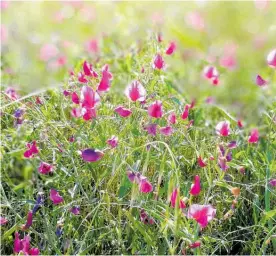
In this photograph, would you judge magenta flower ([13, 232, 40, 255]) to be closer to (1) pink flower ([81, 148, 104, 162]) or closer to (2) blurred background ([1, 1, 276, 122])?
(1) pink flower ([81, 148, 104, 162])

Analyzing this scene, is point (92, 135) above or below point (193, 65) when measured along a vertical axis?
above

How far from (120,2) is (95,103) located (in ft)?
8.69

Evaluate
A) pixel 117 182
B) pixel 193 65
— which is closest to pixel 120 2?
pixel 193 65

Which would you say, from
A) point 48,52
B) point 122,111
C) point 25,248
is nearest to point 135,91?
point 122,111

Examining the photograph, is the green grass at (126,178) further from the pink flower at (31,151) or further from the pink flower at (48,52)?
the pink flower at (48,52)

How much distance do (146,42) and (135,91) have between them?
109cm

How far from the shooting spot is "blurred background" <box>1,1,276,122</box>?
2.58 metres

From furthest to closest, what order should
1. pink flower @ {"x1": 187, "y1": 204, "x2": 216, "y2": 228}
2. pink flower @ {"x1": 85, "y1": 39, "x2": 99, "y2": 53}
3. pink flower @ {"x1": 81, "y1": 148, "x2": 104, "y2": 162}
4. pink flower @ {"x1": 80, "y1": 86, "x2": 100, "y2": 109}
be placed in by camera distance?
pink flower @ {"x1": 85, "y1": 39, "x2": 99, "y2": 53}
pink flower @ {"x1": 80, "y1": 86, "x2": 100, "y2": 109}
pink flower @ {"x1": 81, "y1": 148, "x2": 104, "y2": 162}
pink flower @ {"x1": 187, "y1": 204, "x2": 216, "y2": 228}

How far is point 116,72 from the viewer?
2.50 m

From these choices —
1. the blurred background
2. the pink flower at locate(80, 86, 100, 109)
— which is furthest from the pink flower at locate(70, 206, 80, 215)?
the blurred background

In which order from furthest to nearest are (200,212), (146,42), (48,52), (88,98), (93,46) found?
(48,52), (93,46), (146,42), (88,98), (200,212)

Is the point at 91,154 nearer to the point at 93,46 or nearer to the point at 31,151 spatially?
the point at 31,151

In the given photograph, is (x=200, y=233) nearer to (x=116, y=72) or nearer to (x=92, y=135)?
(x=92, y=135)

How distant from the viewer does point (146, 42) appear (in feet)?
8.66
